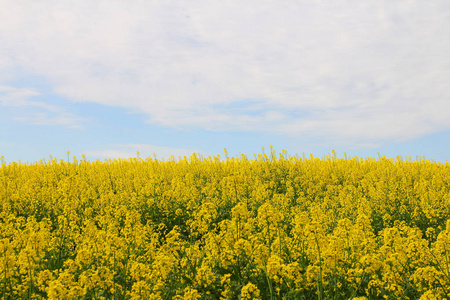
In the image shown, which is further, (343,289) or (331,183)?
(331,183)

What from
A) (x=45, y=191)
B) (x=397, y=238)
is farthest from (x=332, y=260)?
(x=45, y=191)

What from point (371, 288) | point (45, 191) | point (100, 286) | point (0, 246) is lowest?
point (371, 288)

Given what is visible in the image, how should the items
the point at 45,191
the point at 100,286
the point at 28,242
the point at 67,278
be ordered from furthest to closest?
the point at 45,191, the point at 28,242, the point at 100,286, the point at 67,278

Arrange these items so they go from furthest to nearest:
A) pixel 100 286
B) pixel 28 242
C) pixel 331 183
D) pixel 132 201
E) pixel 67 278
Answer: pixel 331 183 → pixel 132 201 → pixel 28 242 → pixel 100 286 → pixel 67 278

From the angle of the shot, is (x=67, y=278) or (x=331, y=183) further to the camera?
(x=331, y=183)

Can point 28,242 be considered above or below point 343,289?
above

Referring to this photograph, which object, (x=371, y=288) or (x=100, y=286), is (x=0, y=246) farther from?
(x=371, y=288)

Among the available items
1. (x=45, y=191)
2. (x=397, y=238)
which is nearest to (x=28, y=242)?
(x=397, y=238)

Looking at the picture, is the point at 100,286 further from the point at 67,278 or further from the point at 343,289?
the point at 343,289

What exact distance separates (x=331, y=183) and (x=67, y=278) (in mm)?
12939

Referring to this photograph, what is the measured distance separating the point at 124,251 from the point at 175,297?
256 centimetres

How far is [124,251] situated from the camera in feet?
22.6

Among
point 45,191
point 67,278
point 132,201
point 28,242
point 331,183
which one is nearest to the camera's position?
point 67,278

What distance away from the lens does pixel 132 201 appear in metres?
10.7
